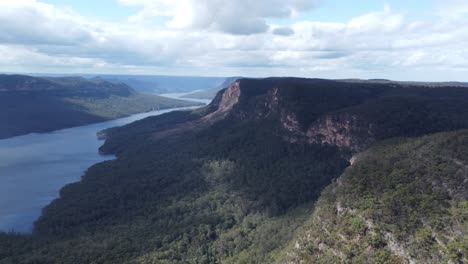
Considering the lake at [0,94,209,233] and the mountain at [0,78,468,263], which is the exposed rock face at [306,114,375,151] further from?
the lake at [0,94,209,233]

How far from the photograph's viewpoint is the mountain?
5759 cm

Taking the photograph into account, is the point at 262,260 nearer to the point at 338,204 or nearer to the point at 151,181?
the point at 338,204

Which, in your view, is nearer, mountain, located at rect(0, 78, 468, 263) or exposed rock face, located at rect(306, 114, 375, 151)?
mountain, located at rect(0, 78, 468, 263)

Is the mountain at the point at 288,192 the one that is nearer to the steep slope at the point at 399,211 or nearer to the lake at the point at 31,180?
the steep slope at the point at 399,211

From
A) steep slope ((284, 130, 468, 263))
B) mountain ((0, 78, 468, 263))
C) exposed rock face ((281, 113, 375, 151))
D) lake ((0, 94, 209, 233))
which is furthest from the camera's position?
lake ((0, 94, 209, 233))

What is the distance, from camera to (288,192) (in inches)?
4026

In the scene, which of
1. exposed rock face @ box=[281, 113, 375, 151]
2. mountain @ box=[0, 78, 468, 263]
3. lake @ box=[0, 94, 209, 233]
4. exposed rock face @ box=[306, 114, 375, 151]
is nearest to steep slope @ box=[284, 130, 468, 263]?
mountain @ box=[0, 78, 468, 263]

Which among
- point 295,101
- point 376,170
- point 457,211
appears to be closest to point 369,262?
point 457,211

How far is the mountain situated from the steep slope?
200 mm

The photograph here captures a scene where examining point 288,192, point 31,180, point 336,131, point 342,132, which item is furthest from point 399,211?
point 31,180

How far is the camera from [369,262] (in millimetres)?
52906

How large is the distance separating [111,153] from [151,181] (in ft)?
244

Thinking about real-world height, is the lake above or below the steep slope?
below

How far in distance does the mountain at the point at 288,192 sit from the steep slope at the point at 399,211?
0.66 feet
